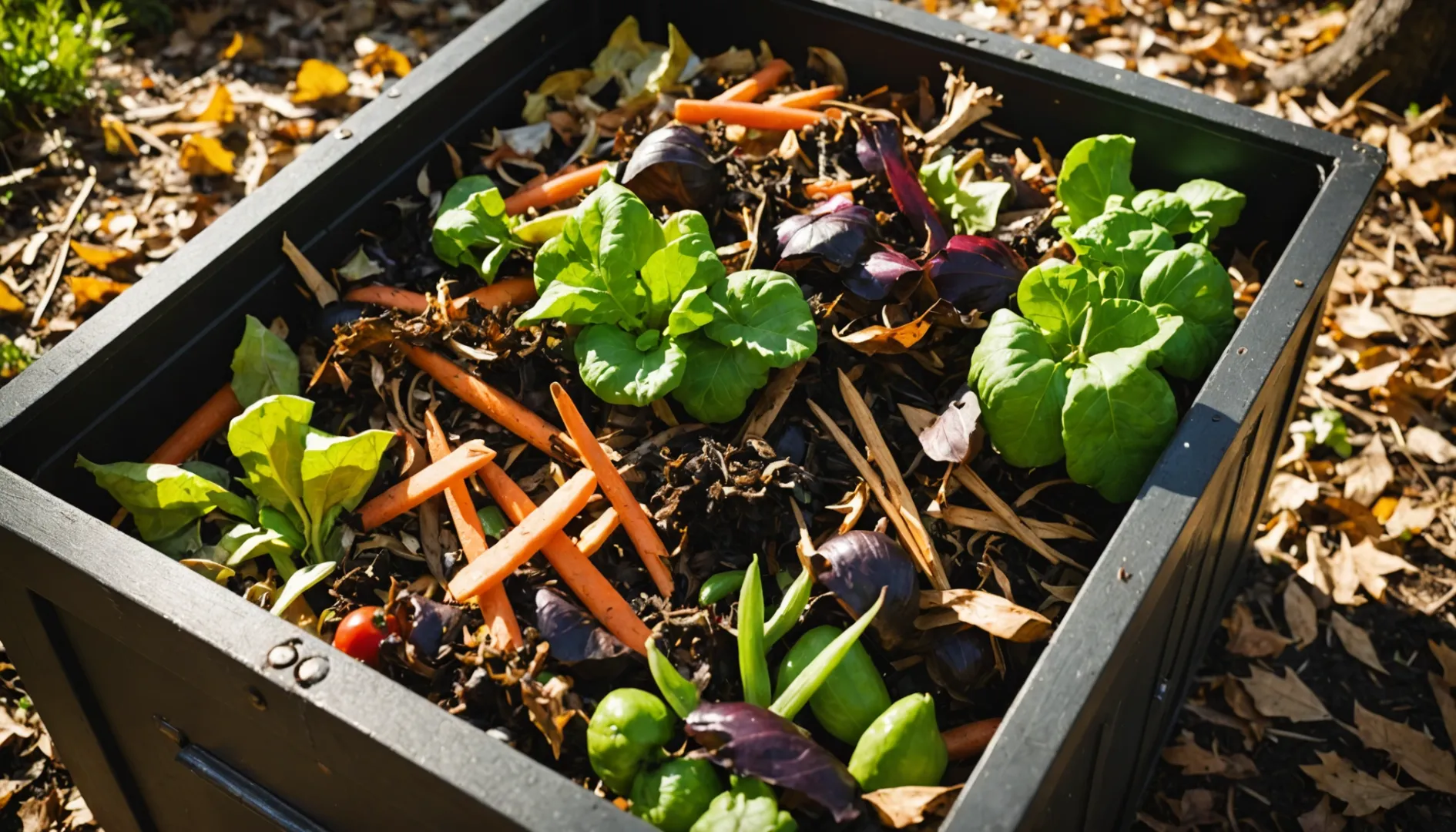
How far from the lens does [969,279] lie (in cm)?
216

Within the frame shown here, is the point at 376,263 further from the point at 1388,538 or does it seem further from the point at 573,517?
the point at 1388,538

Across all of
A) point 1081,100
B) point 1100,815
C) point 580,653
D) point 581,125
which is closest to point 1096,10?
point 1081,100

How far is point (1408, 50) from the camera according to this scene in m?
3.79

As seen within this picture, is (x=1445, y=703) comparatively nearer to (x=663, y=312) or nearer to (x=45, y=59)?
(x=663, y=312)

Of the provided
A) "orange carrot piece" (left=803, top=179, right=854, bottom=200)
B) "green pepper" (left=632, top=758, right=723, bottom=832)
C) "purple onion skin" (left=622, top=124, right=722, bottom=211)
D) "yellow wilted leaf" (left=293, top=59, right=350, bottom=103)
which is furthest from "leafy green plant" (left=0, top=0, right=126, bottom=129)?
"green pepper" (left=632, top=758, right=723, bottom=832)

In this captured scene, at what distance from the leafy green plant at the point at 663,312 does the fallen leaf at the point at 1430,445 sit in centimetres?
208

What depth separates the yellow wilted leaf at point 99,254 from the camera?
3266 mm

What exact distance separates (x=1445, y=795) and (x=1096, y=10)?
294 cm

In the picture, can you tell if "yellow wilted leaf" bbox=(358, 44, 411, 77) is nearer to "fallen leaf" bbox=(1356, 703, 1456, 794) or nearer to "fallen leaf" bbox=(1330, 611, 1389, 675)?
"fallen leaf" bbox=(1330, 611, 1389, 675)

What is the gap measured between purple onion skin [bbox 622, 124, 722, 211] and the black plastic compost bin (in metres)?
0.54

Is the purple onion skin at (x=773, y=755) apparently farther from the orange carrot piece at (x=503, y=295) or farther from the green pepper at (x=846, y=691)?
the orange carrot piece at (x=503, y=295)

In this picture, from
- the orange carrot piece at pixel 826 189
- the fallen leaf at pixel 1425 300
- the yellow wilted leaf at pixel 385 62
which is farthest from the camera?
the yellow wilted leaf at pixel 385 62

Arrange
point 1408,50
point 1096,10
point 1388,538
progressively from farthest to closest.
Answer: point 1096,10, point 1408,50, point 1388,538

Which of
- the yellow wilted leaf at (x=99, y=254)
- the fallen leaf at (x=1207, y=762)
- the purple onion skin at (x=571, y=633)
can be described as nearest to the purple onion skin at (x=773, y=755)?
the purple onion skin at (x=571, y=633)
